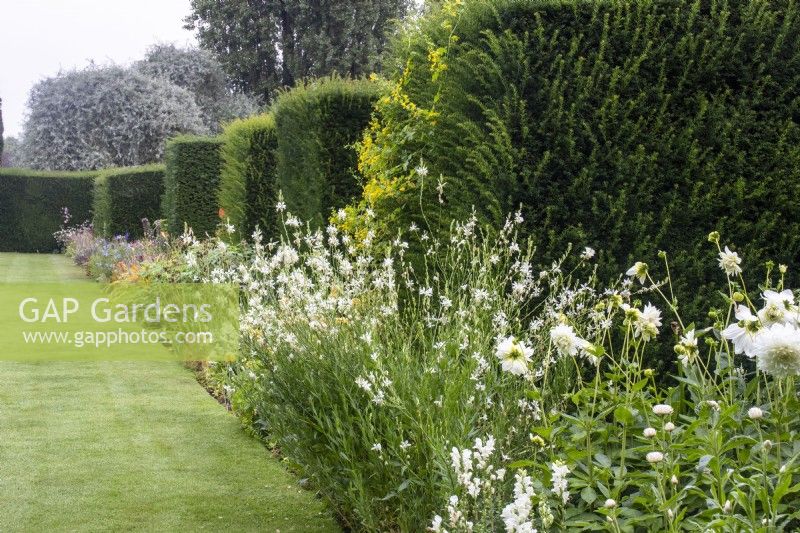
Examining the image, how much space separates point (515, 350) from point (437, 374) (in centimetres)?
130

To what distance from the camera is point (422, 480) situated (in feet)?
12.0

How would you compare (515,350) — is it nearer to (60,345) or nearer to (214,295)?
(214,295)

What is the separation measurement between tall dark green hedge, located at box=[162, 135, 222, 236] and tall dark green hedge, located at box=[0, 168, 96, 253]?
861cm

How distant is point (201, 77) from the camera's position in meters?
32.0

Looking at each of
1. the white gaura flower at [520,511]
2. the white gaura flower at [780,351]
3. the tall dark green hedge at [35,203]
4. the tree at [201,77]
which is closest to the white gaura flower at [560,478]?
the white gaura flower at [520,511]

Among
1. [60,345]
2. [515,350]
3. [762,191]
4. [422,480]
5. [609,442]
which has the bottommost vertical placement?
[60,345]

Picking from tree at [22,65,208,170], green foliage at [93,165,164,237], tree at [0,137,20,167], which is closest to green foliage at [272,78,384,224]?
green foliage at [93,165,164,237]

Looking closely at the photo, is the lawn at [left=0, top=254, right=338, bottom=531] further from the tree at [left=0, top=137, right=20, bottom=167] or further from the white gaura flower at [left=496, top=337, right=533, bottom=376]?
the tree at [left=0, top=137, right=20, bottom=167]

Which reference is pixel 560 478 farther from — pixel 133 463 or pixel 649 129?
pixel 133 463

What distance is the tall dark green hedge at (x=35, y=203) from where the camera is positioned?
23766 millimetres

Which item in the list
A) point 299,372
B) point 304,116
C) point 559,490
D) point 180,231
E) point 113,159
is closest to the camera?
point 559,490

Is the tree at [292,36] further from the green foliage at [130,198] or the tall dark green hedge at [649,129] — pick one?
the tall dark green hedge at [649,129]

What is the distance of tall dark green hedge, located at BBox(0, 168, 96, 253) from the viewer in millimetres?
23766

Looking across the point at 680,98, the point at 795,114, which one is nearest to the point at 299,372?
the point at 680,98
